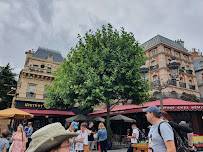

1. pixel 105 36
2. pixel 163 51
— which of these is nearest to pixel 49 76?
pixel 105 36

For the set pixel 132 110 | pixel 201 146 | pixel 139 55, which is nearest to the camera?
pixel 201 146

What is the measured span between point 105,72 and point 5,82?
22.9 metres

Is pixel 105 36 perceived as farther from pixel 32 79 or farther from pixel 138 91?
pixel 32 79

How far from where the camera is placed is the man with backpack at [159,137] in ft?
6.89

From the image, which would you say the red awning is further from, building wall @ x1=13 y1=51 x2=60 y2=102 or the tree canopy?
the tree canopy

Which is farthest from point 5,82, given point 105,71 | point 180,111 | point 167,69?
point 180,111

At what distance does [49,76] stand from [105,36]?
13.4m

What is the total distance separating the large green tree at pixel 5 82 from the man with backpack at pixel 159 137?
87.3 feet

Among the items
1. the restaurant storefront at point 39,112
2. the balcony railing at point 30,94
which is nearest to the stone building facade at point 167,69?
the restaurant storefront at point 39,112

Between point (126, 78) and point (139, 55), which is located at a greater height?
point (139, 55)

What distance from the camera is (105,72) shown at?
33.8 ft

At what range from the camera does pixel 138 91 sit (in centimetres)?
1052

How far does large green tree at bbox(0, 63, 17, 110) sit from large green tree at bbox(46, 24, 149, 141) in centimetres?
1861

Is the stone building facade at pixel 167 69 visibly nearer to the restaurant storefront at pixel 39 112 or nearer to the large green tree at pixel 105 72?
the large green tree at pixel 105 72
